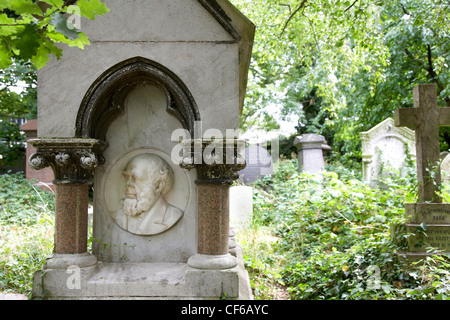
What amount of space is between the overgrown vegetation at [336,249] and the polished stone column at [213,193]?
1401mm

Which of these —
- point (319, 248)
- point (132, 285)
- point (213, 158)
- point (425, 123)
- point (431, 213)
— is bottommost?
point (319, 248)

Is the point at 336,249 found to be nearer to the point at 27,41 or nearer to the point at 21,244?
the point at 21,244

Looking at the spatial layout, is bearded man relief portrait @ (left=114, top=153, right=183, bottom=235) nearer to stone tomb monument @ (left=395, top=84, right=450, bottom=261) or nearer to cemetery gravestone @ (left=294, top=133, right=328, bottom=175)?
stone tomb monument @ (left=395, top=84, right=450, bottom=261)

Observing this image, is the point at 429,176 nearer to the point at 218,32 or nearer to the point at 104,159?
the point at 218,32

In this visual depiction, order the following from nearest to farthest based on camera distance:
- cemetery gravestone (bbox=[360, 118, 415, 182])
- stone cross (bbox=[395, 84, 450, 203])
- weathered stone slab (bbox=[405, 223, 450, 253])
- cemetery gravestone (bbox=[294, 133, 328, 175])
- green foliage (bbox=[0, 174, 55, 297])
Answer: green foliage (bbox=[0, 174, 55, 297]), weathered stone slab (bbox=[405, 223, 450, 253]), stone cross (bbox=[395, 84, 450, 203]), cemetery gravestone (bbox=[360, 118, 415, 182]), cemetery gravestone (bbox=[294, 133, 328, 175])

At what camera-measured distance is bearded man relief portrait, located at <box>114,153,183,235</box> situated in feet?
10.6

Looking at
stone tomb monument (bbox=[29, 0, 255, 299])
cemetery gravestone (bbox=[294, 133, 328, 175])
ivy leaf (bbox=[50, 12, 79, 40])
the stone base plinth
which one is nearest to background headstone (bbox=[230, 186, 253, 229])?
stone tomb monument (bbox=[29, 0, 255, 299])

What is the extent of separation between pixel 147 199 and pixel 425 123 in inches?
141

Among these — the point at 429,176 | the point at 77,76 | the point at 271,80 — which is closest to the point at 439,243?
the point at 429,176

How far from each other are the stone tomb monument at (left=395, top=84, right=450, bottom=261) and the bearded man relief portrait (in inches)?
106

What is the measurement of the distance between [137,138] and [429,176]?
134 inches

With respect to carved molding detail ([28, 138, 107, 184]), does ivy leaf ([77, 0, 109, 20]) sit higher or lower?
higher

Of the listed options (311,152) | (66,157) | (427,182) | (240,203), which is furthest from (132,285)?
(311,152)

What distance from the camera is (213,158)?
2953 mm
